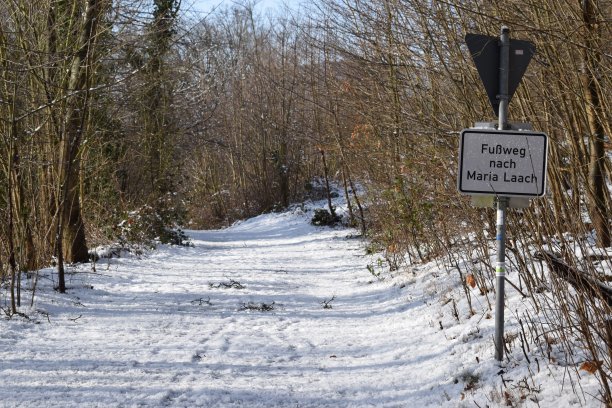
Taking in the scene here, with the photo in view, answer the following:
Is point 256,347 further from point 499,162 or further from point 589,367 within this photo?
point 589,367

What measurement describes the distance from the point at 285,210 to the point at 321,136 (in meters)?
8.71

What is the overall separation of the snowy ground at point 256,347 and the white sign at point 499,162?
53.4 inches

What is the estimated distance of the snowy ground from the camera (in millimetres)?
4766

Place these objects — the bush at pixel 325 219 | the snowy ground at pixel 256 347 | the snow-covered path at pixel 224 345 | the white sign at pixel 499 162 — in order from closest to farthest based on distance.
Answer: the white sign at pixel 499 162, the snowy ground at pixel 256 347, the snow-covered path at pixel 224 345, the bush at pixel 325 219

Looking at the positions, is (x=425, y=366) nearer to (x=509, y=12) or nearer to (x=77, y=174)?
(x=509, y=12)

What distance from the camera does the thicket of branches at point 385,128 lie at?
16.6ft

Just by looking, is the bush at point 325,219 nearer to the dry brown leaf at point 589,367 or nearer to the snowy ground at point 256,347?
the snowy ground at point 256,347

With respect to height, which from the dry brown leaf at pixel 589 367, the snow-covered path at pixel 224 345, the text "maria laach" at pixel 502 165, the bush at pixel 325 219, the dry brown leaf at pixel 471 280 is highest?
the text "maria laach" at pixel 502 165

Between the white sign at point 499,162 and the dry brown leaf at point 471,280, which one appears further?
the dry brown leaf at point 471,280

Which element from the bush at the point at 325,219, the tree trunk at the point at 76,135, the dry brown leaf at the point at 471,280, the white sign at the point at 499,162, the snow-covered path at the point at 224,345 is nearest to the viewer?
the white sign at the point at 499,162

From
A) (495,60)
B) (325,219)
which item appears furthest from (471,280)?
(325,219)

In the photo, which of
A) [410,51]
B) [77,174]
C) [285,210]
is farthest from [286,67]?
[410,51]

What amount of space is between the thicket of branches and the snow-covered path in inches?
34.7

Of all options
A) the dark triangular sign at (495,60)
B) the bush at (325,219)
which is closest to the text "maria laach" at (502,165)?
the dark triangular sign at (495,60)
